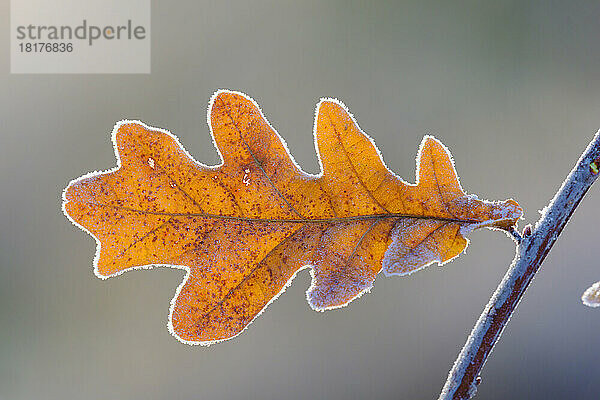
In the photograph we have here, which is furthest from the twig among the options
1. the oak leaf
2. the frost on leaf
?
the frost on leaf

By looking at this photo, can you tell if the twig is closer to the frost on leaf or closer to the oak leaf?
the oak leaf

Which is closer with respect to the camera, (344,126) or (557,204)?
(557,204)

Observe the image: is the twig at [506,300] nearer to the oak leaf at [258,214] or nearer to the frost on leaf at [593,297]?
the oak leaf at [258,214]

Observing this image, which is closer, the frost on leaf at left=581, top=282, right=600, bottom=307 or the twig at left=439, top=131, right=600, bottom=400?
the twig at left=439, top=131, right=600, bottom=400

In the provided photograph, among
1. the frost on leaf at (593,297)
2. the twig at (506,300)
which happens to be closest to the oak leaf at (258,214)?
the twig at (506,300)

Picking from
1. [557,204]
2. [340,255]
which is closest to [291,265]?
[340,255]

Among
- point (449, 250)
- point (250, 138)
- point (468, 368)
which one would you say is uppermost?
point (250, 138)

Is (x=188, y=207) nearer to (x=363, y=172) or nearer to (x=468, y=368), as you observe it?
(x=363, y=172)

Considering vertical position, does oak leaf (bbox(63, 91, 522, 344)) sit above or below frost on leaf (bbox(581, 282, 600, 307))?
above
